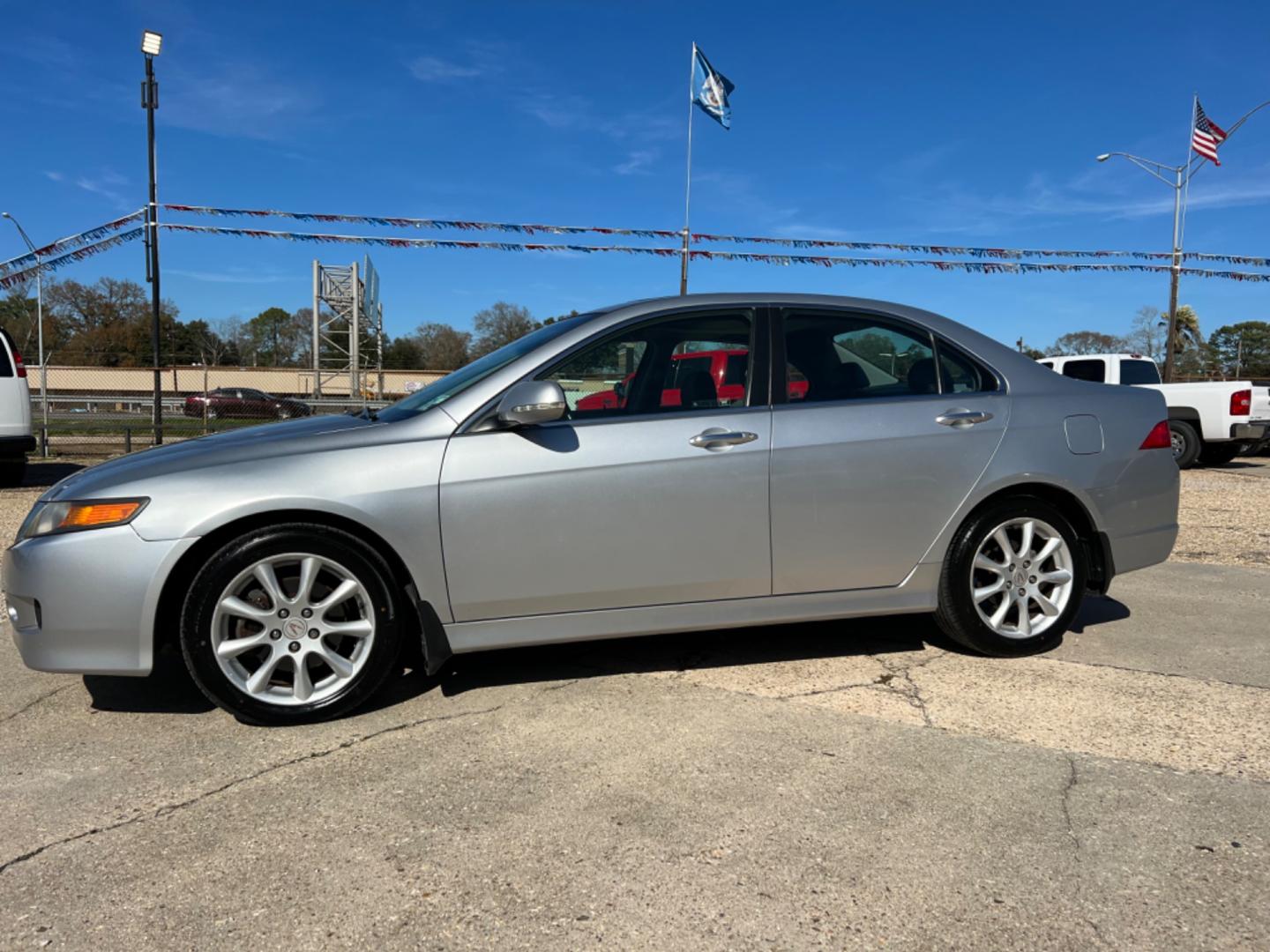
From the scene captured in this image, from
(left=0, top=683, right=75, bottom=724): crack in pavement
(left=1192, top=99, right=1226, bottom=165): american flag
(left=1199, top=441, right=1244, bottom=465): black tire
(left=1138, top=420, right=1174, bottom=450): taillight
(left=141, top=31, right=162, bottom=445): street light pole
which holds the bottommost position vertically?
(left=0, top=683, right=75, bottom=724): crack in pavement

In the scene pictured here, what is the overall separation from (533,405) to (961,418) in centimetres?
190

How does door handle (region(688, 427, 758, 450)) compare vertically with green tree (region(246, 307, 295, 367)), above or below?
below

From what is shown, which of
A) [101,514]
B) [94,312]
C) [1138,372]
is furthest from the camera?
[94,312]

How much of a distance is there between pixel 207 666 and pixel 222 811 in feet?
2.14

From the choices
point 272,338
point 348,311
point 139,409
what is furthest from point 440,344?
point 139,409

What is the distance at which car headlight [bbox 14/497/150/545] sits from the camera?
302cm

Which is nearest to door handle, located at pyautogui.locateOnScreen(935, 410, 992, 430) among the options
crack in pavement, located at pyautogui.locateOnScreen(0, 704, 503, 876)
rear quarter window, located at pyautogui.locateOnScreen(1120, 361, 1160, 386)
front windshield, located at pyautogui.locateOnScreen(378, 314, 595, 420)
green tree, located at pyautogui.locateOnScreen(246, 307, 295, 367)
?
front windshield, located at pyautogui.locateOnScreen(378, 314, 595, 420)

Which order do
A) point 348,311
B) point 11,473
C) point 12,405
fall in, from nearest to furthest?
point 12,405 < point 11,473 < point 348,311

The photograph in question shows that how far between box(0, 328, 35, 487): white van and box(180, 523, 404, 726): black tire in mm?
8348

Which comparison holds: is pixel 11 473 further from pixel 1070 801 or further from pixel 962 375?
pixel 1070 801

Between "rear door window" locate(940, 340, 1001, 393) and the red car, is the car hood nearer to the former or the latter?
the red car

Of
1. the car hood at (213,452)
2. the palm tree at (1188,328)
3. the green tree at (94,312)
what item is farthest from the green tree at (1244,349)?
the green tree at (94,312)

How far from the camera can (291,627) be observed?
10.3 ft

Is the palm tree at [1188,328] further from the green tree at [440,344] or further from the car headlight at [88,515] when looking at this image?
the car headlight at [88,515]
